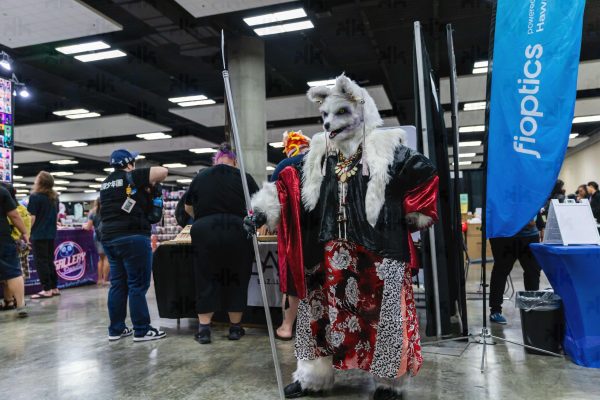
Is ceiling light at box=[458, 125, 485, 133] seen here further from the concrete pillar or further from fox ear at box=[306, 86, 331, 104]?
fox ear at box=[306, 86, 331, 104]

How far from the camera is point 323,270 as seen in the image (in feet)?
7.57

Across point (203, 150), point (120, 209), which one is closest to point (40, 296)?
point (120, 209)

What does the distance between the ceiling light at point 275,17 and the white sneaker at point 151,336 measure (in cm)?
426

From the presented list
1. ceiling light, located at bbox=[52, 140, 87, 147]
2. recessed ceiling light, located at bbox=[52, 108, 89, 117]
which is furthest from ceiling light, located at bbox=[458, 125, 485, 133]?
ceiling light, located at bbox=[52, 140, 87, 147]

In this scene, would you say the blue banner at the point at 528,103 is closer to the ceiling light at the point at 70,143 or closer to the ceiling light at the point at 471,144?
the ceiling light at the point at 471,144

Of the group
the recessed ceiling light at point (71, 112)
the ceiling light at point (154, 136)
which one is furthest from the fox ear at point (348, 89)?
the ceiling light at point (154, 136)

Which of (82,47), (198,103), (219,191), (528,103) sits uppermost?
(82,47)

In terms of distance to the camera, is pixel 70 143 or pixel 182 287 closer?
pixel 182 287

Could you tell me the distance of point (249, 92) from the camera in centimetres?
695

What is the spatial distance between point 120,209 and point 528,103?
287 centimetres

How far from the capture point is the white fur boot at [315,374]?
221 cm

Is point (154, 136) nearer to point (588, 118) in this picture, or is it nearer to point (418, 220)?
point (588, 118)

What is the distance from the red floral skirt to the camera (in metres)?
2.06

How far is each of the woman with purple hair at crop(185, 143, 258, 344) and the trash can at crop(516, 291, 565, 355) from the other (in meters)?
2.01
